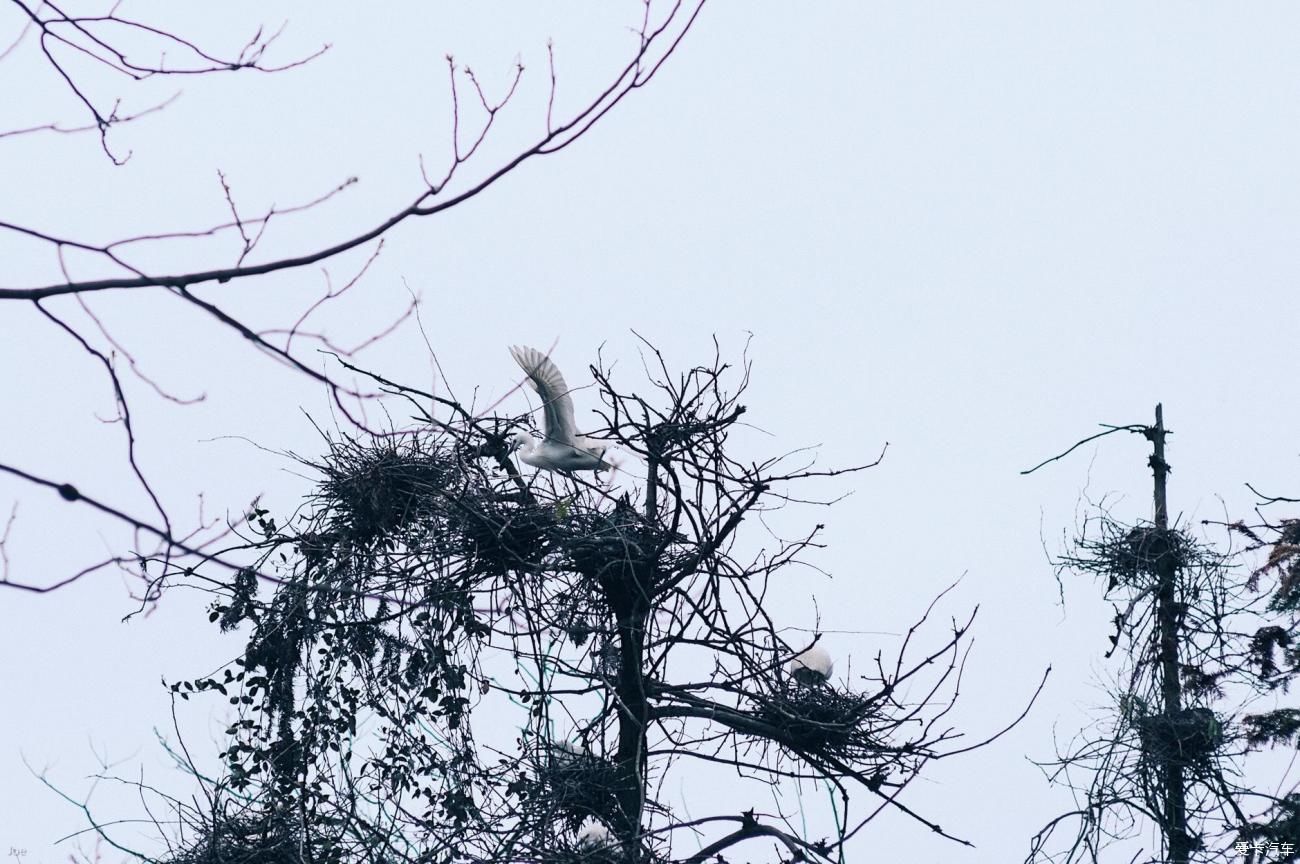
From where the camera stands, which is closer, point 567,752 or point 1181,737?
point 567,752

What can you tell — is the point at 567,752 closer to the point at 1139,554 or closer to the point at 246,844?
the point at 246,844

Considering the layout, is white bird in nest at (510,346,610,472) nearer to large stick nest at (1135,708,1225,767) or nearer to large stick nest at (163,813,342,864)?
large stick nest at (163,813,342,864)

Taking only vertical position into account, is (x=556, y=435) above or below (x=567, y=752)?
above

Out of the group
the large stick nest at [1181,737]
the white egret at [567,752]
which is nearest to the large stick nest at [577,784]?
the white egret at [567,752]

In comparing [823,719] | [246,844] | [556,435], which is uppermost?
[556,435]

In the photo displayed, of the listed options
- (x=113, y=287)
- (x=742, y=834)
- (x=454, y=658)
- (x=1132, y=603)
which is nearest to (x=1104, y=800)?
(x=1132, y=603)

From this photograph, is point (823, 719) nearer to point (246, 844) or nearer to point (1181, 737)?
point (246, 844)

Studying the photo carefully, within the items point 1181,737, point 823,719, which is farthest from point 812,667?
point 1181,737

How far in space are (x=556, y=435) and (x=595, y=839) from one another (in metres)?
2.01

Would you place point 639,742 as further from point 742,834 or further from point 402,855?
point 402,855

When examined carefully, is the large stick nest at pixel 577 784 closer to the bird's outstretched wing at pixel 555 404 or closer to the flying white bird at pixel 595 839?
the flying white bird at pixel 595 839

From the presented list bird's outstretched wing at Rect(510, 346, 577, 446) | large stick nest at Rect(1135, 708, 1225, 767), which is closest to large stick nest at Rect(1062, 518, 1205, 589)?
large stick nest at Rect(1135, 708, 1225, 767)

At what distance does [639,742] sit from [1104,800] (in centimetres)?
417

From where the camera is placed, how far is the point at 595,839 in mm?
6473
